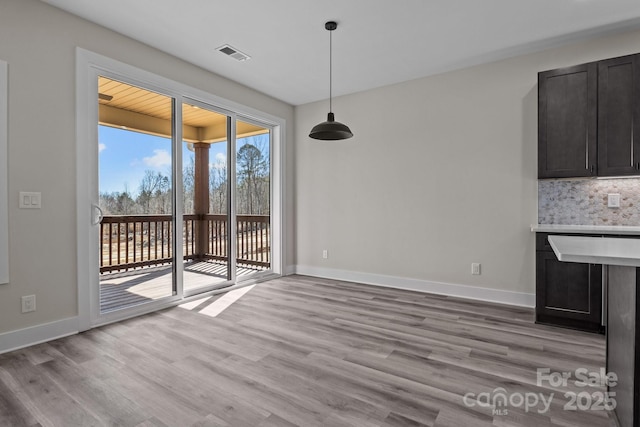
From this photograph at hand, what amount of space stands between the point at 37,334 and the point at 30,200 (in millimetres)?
1118

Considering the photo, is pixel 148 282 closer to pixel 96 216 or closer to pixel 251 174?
pixel 96 216

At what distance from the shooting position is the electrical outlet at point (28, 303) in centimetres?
265

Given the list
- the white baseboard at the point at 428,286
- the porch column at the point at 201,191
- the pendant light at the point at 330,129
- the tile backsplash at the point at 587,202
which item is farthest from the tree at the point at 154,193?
the tile backsplash at the point at 587,202

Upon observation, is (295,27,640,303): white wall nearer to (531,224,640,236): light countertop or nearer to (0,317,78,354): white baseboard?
(531,224,640,236): light countertop

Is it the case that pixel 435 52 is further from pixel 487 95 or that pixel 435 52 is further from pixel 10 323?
pixel 10 323

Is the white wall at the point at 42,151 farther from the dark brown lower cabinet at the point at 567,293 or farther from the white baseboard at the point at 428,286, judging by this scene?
the dark brown lower cabinet at the point at 567,293

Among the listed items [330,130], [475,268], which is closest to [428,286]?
[475,268]

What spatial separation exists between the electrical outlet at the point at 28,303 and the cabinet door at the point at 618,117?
17.0ft

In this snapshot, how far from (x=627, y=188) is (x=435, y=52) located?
2.41 m

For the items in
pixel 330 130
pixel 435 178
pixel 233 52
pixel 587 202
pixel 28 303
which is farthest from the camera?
pixel 435 178

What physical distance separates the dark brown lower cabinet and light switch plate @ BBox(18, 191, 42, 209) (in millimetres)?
4557

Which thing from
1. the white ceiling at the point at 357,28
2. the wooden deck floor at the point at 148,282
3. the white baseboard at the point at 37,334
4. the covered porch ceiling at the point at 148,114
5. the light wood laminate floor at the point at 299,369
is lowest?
the light wood laminate floor at the point at 299,369

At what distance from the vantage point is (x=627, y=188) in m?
3.24

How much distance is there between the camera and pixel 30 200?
2.69 meters
